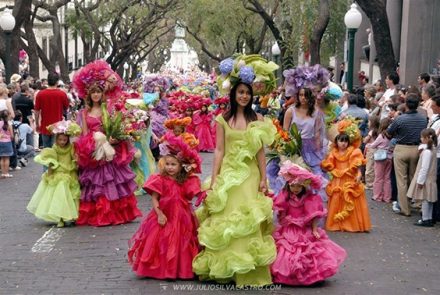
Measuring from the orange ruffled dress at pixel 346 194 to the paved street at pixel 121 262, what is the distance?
23 cm

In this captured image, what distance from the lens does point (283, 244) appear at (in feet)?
28.9

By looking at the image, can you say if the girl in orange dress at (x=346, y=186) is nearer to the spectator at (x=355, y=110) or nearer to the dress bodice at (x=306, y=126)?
the dress bodice at (x=306, y=126)

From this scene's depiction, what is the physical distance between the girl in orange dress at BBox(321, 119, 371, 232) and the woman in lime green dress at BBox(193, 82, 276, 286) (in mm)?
3131

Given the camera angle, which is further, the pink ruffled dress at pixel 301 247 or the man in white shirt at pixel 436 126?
the man in white shirt at pixel 436 126

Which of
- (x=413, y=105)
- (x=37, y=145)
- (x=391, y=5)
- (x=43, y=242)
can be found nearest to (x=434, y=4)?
(x=391, y=5)

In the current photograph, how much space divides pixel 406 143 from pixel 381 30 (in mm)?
8297

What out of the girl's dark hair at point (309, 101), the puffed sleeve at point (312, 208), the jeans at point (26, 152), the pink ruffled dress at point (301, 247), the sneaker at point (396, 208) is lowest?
the sneaker at point (396, 208)

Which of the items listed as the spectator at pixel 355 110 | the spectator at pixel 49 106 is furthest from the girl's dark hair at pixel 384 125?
the spectator at pixel 49 106

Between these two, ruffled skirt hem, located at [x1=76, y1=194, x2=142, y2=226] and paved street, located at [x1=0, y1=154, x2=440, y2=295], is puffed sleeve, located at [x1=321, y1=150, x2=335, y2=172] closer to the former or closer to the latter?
paved street, located at [x1=0, y1=154, x2=440, y2=295]

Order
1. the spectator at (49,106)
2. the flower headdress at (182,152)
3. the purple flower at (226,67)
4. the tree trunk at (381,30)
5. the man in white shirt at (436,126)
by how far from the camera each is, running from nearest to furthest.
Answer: the flower headdress at (182,152)
the purple flower at (226,67)
the man in white shirt at (436,126)
the spectator at (49,106)
the tree trunk at (381,30)

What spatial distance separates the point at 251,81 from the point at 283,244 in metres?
1.68

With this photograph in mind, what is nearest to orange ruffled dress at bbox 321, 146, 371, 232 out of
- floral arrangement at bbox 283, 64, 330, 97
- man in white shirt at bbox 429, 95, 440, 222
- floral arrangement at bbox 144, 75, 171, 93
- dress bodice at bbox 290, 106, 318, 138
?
dress bodice at bbox 290, 106, 318, 138

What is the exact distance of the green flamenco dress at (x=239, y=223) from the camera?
8.44 m

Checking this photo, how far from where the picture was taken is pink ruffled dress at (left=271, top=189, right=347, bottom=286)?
8.70 metres
